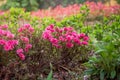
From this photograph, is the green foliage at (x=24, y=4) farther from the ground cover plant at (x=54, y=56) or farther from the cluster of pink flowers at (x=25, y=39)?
the cluster of pink flowers at (x=25, y=39)

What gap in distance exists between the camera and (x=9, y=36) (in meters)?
3.96

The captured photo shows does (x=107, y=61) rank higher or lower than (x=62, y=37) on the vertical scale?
lower

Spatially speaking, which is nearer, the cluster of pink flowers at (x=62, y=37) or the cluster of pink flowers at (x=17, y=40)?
the cluster of pink flowers at (x=17, y=40)

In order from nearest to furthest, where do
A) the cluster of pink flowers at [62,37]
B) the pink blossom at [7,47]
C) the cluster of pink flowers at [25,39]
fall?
the pink blossom at [7,47] → the cluster of pink flowers at [25,39] → the cluster of pink flowers at [62,37]

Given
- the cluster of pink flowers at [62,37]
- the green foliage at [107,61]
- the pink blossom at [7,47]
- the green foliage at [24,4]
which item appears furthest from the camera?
the green foliage at [24,4]

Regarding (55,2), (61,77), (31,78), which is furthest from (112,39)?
(55,2)

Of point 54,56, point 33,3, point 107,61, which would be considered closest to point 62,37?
point 54,56

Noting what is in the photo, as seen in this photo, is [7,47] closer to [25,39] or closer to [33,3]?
[25,39]

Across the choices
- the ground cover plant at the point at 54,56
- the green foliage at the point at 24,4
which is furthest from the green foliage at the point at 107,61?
the green foliage at the point at 24,4

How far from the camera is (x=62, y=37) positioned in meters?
4.30

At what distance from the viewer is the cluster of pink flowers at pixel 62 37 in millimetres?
4098

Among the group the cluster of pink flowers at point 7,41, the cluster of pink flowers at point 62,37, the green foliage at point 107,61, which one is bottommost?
the green foliage at point 107,61

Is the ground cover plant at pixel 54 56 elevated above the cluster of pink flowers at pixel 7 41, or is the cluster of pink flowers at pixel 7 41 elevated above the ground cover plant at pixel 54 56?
the cluster of pink flowers at pixel 7 41

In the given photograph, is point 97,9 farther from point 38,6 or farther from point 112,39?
point 112,39
